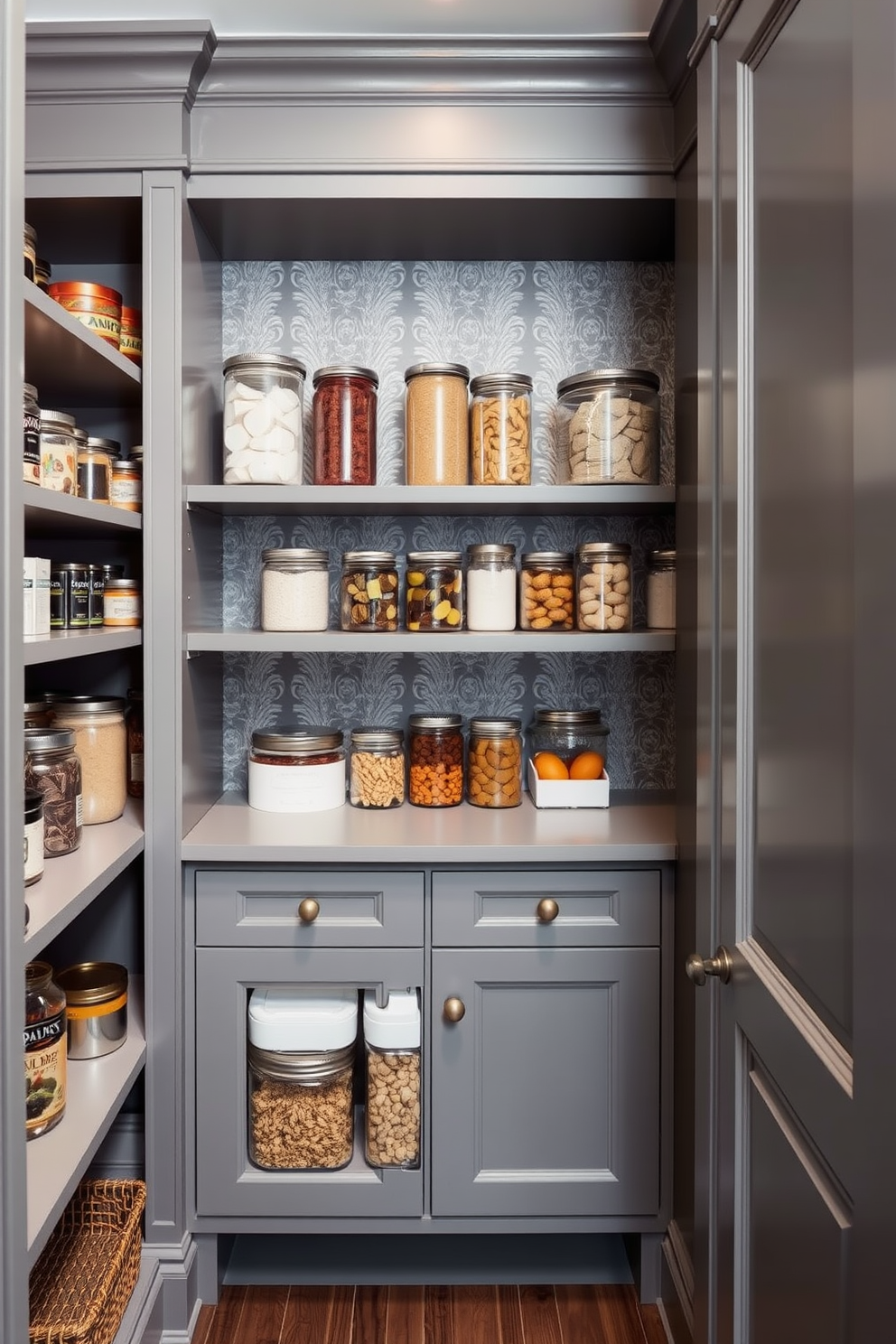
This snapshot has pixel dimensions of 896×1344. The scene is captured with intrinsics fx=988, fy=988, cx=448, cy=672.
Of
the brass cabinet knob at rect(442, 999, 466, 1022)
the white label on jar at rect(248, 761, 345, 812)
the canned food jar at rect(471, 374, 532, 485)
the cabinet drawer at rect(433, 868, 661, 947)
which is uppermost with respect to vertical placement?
the canned food jar at rect(471, 374, 532, 485)

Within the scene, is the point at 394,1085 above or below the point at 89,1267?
above

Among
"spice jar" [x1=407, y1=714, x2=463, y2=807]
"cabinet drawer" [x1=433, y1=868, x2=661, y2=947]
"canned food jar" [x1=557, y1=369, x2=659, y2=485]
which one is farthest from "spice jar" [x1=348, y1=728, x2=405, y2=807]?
"canned food jar" [x1=557, y1=369, x2=659, y2=485]

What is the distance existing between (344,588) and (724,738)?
0.94 metres

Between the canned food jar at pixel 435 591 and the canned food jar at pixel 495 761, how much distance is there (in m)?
0.23

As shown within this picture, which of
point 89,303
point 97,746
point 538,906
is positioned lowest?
point 538,906

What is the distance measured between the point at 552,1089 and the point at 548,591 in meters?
0.97

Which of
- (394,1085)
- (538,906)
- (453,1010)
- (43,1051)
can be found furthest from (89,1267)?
(538,906)

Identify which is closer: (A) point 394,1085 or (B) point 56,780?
(B) point 56,780

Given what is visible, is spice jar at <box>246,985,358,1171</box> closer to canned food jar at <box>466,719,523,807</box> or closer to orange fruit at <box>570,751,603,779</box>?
canned food jar at <box>466,719,523,807</box>

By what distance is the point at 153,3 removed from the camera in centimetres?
175

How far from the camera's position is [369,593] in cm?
201

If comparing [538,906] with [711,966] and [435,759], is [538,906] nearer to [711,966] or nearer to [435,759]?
[435,759]

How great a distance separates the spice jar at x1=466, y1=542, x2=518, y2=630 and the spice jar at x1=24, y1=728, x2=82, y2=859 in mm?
812

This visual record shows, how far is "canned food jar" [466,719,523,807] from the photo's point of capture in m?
2.06
